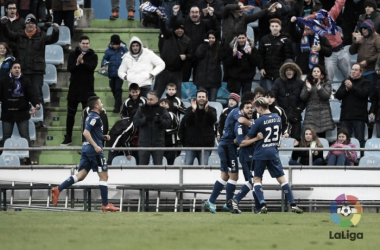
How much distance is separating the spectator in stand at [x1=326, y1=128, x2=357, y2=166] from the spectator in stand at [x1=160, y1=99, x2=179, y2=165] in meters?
3.26

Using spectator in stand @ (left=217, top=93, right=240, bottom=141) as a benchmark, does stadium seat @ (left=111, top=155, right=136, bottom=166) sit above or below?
below

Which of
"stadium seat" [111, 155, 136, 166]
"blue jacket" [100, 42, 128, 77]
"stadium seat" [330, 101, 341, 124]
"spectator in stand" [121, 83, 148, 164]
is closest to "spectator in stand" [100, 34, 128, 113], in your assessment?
"blue jacket" [100, 42, 128, 77]

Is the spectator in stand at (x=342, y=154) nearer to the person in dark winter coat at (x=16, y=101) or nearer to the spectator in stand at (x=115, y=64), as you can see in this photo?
the spectator in stand at (x=115, y=64)

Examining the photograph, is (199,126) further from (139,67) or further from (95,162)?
(95,162)

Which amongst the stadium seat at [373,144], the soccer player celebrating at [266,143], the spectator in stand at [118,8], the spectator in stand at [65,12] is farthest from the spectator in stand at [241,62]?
the soccer player celebrating at [266,143]

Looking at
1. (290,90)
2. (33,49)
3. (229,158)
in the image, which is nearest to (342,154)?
(290,90)

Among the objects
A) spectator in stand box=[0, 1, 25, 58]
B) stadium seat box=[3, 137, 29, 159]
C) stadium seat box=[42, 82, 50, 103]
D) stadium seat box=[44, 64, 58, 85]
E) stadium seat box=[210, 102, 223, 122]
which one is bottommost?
stadium seat box=[3, 137, 29, 159]

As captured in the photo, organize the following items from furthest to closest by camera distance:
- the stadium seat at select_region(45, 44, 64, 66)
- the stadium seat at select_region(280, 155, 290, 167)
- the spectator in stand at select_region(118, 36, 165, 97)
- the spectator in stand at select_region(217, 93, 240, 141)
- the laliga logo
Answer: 1. the stadium seat at select_region(45, 44, 64, 66)
2. the spectator in stand at select_region(118, 36, 165, 97)
3. the stadium seat at select_region(280, 155, 290, 167)
4. the spectator in stand at select_region(217, 93, 240, 141)
5. the laliga logo

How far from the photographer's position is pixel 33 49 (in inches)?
955

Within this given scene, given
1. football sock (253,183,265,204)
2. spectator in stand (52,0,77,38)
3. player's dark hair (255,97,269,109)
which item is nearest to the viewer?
player's dark hair (255,97,269,109)

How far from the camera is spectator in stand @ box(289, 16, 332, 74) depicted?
24.3 metres

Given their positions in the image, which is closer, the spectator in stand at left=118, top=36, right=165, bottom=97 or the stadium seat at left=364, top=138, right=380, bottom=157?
→ the stadium seat at left=364, top=138, right=380, bottom=157

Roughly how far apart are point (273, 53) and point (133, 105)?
11.5 ft

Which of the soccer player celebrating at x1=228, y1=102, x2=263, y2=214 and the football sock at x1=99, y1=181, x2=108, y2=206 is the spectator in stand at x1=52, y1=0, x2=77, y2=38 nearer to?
the football sock at x1=99, y1=181, x2=108, y2=206
